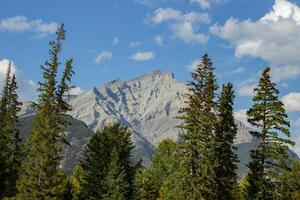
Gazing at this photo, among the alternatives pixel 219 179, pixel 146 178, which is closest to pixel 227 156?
pixel 219 179

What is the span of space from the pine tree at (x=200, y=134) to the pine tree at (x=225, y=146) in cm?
225

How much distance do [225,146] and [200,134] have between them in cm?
749

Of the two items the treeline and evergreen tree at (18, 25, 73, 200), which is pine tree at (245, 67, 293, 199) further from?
evergreen tree at (18, 25, 73, 200)

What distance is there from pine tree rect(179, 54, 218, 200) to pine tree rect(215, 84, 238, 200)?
2245mm

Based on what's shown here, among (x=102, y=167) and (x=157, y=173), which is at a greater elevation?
(x=157, y=173)

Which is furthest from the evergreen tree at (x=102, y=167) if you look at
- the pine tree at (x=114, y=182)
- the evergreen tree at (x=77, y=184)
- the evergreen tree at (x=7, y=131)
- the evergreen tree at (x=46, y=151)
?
the evergreen tree at (x=46, y=151)

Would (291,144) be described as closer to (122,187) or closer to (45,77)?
(45,77)

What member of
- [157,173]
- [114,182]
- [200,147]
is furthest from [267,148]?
[157,173]

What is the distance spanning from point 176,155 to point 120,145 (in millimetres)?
35992

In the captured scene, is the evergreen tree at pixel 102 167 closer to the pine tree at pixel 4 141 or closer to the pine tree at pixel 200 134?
the pine tree at pixel 4 141

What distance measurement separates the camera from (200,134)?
4212 cm

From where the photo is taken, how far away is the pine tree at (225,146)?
47.7 m

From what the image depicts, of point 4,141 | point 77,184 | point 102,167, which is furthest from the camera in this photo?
point 77,184

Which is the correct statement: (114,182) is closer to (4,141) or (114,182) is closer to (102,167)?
(102,167)
